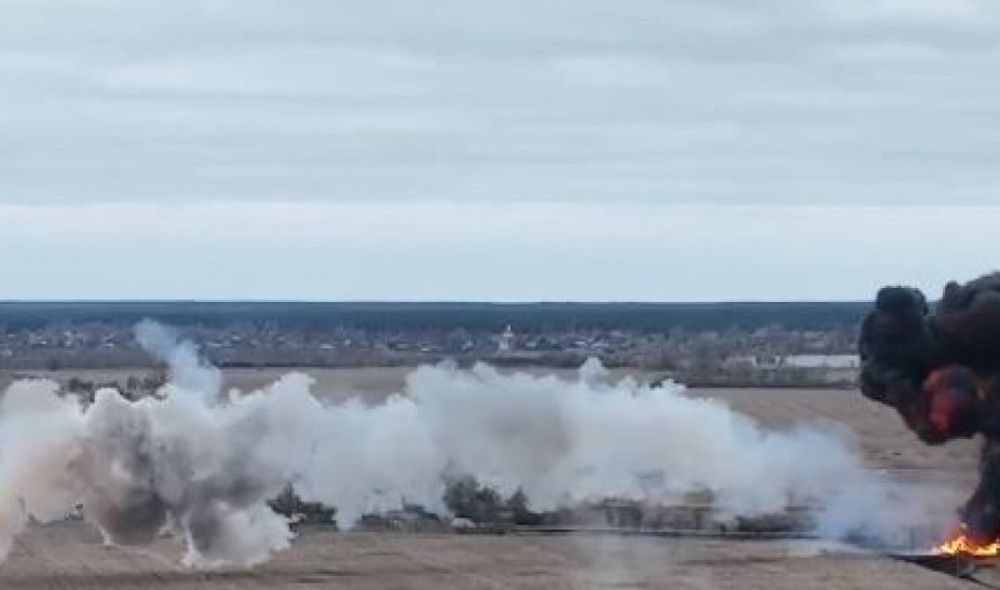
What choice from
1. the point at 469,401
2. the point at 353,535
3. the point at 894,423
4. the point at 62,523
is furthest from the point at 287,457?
the point at 894,423

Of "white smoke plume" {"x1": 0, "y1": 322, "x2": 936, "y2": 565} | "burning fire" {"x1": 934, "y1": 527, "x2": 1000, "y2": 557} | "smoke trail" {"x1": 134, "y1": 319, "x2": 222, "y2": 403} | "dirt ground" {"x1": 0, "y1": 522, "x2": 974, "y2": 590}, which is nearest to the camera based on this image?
"white smoke plume" {"x1": 0, "y1": 322, "x2": 936, "y2": 565}

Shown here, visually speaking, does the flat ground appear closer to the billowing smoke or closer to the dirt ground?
the dirt ground

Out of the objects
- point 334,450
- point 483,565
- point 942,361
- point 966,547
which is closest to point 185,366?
point 334,450

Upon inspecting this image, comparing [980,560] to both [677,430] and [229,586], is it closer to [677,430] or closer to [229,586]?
[677,430]

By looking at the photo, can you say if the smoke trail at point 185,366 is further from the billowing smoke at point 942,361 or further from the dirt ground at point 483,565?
the billowing smoke at point 942,361

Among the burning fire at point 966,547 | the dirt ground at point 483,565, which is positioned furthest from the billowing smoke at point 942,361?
the dirt ground at point 483,565

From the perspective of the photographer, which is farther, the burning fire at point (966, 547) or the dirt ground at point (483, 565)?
the dirt ground at point (483, 565)

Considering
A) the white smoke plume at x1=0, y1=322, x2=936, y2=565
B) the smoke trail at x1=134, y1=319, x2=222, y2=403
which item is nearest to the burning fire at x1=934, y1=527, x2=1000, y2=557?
the white smoke plume at x1=0, y1=322, x2=936, y2=565
